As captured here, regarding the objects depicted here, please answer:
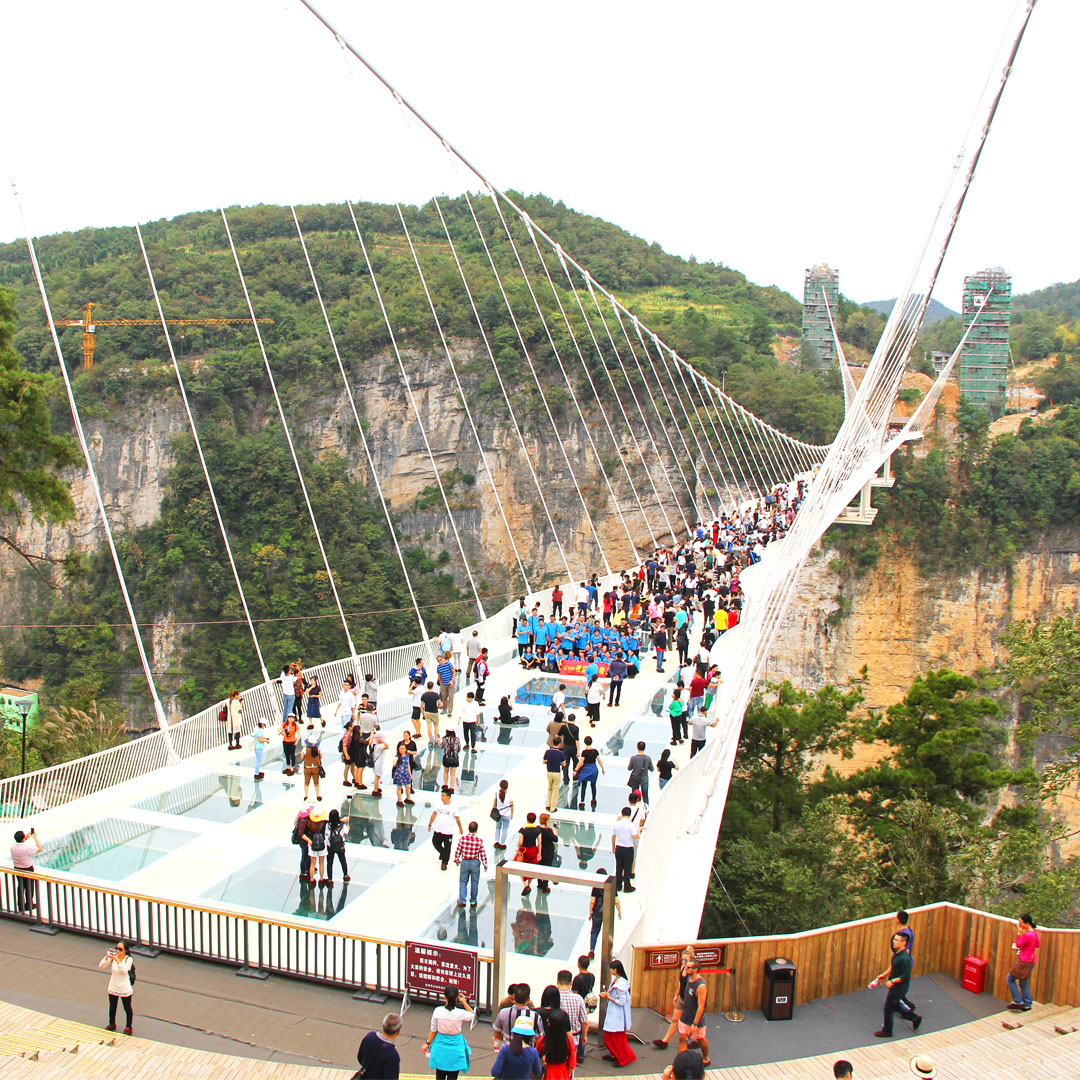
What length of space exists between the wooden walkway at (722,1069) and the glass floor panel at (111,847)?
199cm

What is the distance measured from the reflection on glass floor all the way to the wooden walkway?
146cm

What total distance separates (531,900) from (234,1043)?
7.89 feet

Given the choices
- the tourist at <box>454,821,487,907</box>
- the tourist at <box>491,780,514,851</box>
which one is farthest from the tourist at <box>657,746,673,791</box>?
the tourist at <box>454,821,487,907</box>

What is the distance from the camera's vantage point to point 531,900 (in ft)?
26.8

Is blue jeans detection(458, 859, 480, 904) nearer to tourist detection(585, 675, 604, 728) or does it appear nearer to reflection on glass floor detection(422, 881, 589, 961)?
reflection on glass floor detection(422, 881, 589, 961)

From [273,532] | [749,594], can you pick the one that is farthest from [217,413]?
[749,594]

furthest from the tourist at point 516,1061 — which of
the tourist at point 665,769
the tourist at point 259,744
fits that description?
the tourist at point 259,744

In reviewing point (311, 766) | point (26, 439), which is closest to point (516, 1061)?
point (311, 766)

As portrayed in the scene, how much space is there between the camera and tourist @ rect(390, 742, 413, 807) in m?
10.3

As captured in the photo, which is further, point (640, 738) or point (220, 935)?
point (640, 738)

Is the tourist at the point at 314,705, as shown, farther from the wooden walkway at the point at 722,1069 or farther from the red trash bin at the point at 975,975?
the red trash bin at the point at 975,975

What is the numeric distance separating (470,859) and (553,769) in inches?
84.2

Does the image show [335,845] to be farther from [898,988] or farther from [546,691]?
[546,691]

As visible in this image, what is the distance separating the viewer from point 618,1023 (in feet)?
21.5
